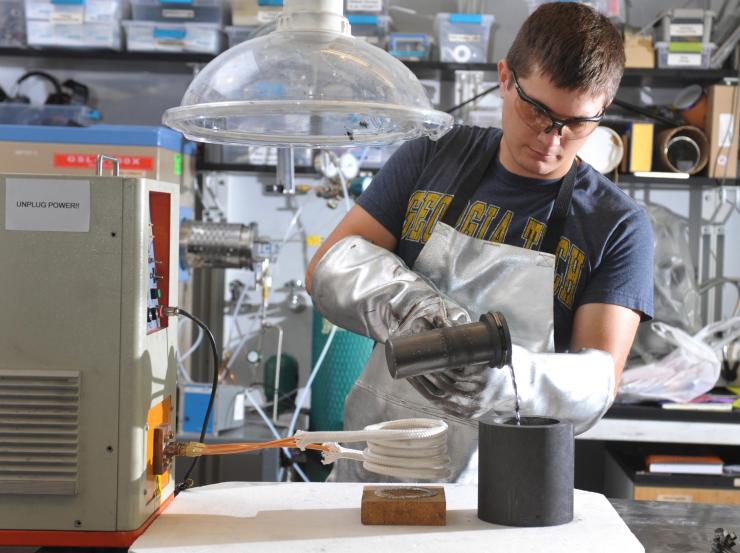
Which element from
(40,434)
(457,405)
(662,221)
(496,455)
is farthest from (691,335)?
(40,434)

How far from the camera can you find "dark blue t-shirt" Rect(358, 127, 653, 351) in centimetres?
151

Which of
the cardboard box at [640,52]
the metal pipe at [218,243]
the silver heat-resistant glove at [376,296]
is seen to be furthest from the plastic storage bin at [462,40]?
the silver heat-resistant glove at [376,296]

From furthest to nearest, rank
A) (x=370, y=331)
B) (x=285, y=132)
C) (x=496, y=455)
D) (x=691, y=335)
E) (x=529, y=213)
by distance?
1. (x=691, y=335)
2. (x=529, y=213)
3. (x=370, y=331)
4. (x=285, y=132)
5. (x=496, y=455)

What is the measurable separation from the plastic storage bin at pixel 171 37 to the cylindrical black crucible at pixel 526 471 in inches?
94.5

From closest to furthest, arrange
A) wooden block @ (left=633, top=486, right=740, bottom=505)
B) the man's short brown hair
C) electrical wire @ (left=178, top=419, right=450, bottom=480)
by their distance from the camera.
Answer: electrical wire @ (left=178, top=419, right=450, bottom=480), the man's short brown hair, wooden block @ (left=633, top=486, right=740, bottom=505)

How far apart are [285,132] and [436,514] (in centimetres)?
53

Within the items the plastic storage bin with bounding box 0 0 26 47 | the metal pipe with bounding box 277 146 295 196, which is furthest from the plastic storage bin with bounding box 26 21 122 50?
the metal pipe with bounding box 277 146 295 196

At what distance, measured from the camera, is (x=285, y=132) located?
1215 millimetres

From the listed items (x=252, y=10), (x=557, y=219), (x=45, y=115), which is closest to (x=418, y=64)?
(x=252, y=10)

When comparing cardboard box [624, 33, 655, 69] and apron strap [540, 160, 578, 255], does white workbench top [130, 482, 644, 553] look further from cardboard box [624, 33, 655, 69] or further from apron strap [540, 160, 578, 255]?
cardboard box [624, 33, 655, 69]

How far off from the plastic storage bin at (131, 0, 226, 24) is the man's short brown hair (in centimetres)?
197

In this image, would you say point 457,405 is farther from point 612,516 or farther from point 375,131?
point 375,131

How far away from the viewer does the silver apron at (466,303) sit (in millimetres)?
1540

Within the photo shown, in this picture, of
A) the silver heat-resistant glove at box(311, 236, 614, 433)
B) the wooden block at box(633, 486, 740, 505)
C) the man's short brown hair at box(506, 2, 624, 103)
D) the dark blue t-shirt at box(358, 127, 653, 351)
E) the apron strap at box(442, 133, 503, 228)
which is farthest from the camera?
the wooden block at box(633, 486, 740, 505)
